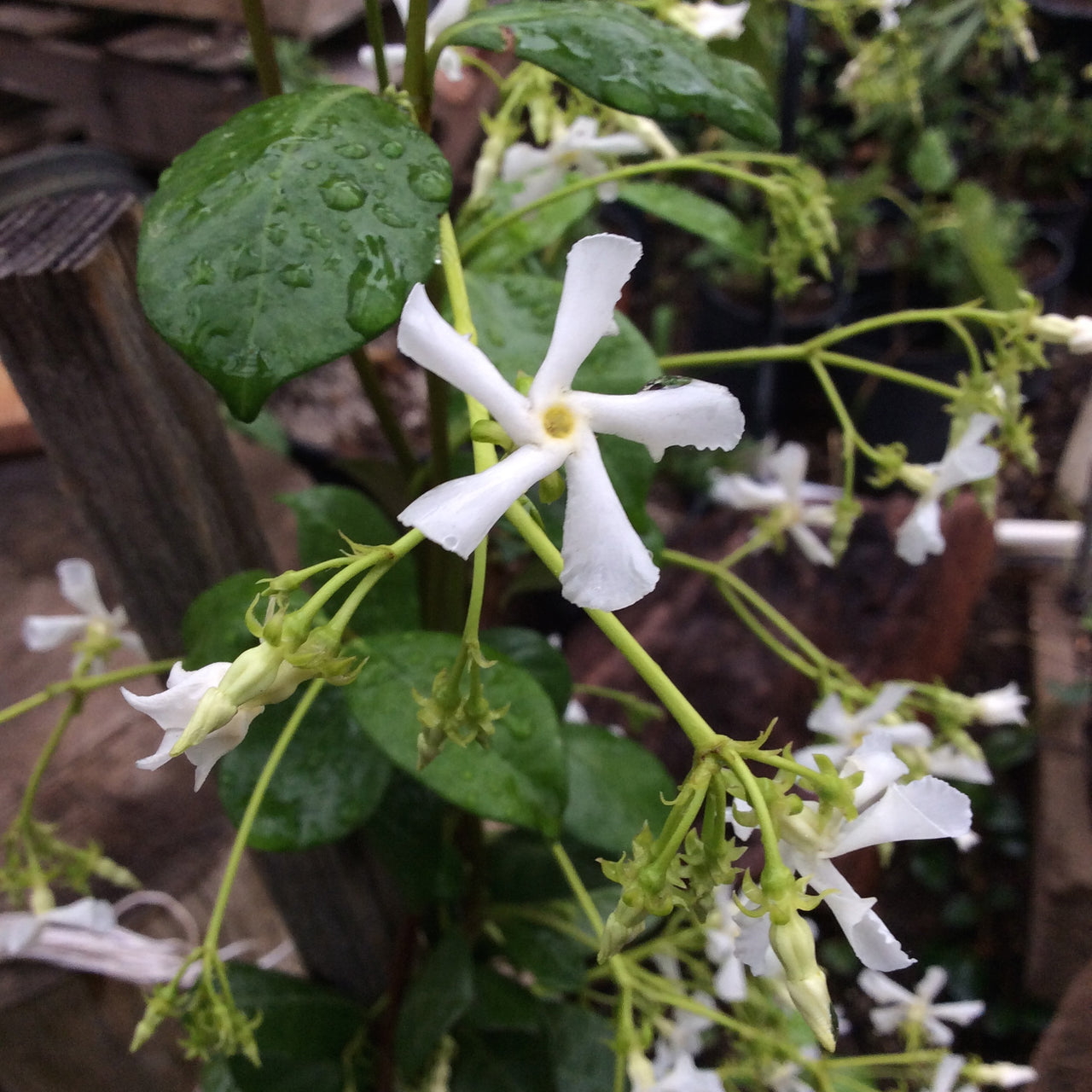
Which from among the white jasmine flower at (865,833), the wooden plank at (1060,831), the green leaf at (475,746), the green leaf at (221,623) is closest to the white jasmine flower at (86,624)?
the green leaf at (221,623)

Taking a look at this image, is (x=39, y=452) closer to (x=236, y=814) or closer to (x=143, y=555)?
(x=143, y=555)

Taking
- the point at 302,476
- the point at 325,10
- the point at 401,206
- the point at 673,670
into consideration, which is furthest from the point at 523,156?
the point at 325,10

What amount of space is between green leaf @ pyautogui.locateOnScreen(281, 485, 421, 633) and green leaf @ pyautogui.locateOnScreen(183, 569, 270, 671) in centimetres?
6

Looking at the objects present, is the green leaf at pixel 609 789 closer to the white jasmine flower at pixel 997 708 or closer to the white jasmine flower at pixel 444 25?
the white jasmine flower at pixel 997 708

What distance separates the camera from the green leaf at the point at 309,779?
19.9 inches

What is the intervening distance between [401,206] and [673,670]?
0.82m

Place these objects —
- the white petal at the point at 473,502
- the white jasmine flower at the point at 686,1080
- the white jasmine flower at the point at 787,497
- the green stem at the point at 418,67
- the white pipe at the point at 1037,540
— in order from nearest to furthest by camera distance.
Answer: the white petal at the point at 473,502 < the green stem at the point at 418,67 < the white jasmine flower at the point at 686,1080 < the white jasmine flower at the point at 787,497 < the white pipe at the point at 1037,540

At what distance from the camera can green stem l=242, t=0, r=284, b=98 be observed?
400mm

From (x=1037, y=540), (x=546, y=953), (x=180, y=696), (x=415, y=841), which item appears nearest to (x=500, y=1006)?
(x=546, y=953)

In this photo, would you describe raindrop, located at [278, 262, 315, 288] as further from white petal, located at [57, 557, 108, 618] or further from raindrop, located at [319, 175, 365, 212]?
white petal, located at [57, 557, 108, 618]

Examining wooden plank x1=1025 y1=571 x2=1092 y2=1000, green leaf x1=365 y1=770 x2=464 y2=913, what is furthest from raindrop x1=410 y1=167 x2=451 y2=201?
wooden plank x1=1025 y1=571 x2=1092 y2=1000

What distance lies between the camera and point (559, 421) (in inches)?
12.9

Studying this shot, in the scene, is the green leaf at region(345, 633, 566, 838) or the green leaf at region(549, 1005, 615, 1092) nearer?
the green leaf at region(345, 633, 566, 838)

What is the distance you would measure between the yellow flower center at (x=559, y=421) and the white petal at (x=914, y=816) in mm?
173
